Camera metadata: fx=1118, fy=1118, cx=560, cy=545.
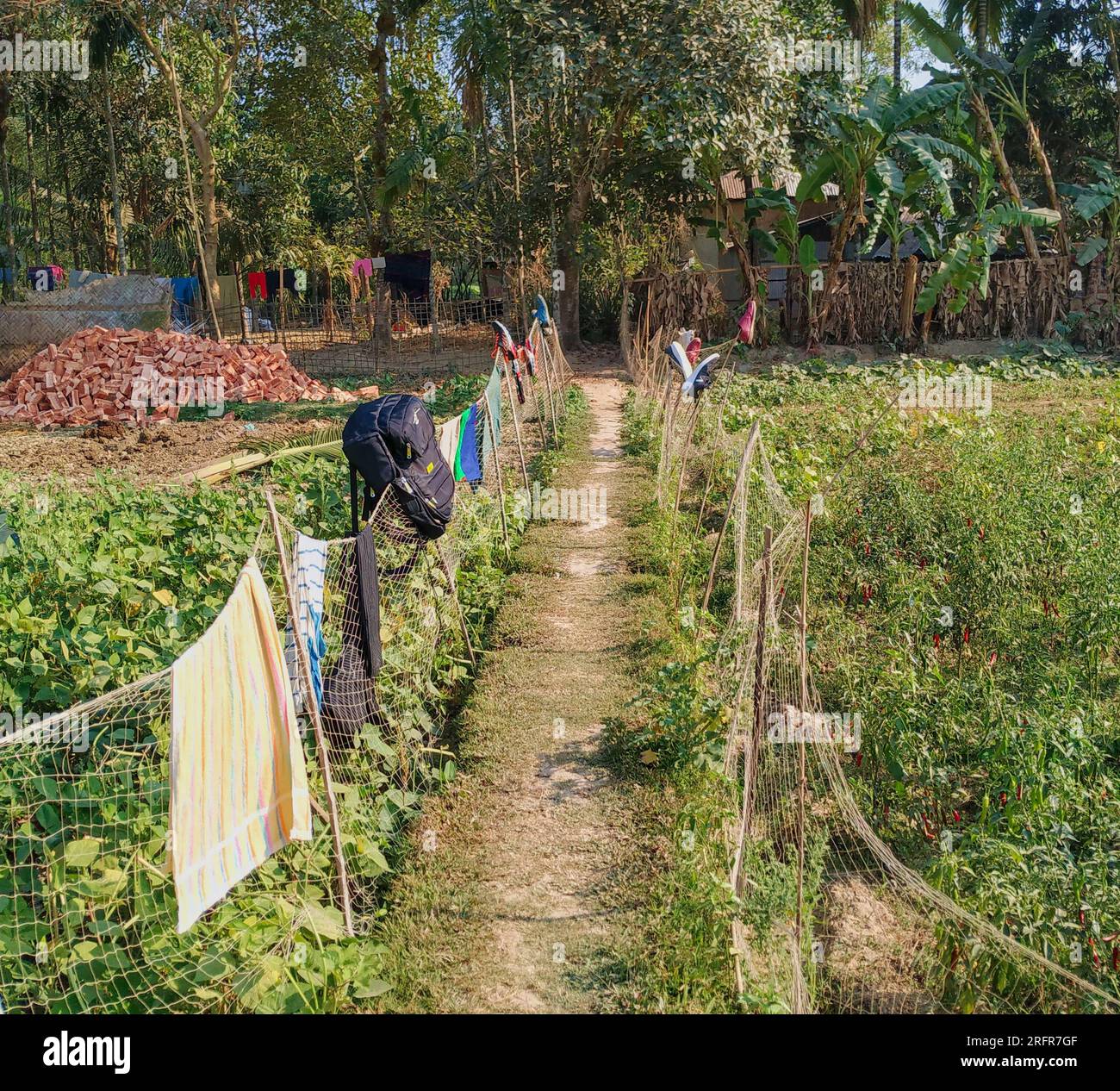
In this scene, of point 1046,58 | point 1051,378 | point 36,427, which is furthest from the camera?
point 1046,58

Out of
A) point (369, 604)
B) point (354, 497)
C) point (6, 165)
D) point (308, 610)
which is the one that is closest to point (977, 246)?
point (354, 497)

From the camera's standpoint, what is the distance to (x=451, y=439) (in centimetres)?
708

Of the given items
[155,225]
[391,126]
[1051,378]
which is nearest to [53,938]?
[1051,378]

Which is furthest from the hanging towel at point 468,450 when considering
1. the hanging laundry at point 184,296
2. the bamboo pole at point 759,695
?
the hanging laundry at point 184,296

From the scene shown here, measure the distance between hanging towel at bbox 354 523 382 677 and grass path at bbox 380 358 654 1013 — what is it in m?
0.71

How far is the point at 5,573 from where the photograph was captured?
6.31m

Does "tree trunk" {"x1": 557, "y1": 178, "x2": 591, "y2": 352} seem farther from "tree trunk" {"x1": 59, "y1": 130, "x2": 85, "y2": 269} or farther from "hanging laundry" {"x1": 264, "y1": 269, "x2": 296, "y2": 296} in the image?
"tree trunk" {"x1": 59, "y1": 130, "x2": 85, "y2": 269}

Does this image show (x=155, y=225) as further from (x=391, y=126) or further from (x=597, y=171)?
(x=597, y=171)

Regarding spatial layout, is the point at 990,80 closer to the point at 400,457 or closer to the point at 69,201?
the point at 400,457

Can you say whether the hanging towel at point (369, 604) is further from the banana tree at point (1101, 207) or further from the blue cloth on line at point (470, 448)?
the banana tree at point (1101, 207)

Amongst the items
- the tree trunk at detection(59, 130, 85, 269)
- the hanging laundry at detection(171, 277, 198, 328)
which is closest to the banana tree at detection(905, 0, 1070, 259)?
the hanging laundry at detection(171, 277, 198, 328)

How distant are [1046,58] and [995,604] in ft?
72.2

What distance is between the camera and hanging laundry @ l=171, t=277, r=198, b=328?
23.5 metres

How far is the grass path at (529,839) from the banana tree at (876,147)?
1246cm
